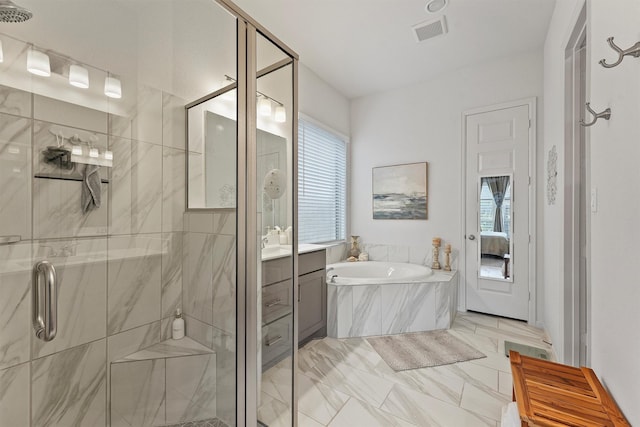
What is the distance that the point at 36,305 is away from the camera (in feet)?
3.62

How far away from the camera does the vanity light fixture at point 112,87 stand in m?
1.30

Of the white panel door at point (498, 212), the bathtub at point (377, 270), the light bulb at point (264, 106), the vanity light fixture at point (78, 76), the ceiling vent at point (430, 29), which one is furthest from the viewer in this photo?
the bathtub at point (377, 270)

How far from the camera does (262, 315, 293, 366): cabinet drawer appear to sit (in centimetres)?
139

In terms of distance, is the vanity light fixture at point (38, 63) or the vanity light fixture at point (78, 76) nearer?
the vanity light fixture at point (38, 63)

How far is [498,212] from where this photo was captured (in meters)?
3.17

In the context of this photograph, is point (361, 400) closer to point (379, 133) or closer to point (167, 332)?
point (167, 332)

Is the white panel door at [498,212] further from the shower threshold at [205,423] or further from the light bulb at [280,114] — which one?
the shower threshold at [205,423]

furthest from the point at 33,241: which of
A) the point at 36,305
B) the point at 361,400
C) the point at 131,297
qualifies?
the point at 361,400

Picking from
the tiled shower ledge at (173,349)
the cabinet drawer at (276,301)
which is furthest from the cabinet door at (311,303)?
the tiled shower ledge at (173,349)

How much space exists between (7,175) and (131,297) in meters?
0.66

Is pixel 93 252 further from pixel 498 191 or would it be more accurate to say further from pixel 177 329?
pixel 498 191

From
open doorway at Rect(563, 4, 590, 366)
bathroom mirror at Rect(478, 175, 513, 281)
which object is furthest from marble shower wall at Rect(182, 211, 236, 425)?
bathroom mirror at Rect(478, 175, 513, 281)

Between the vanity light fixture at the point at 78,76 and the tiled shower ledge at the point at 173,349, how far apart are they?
1208 mm

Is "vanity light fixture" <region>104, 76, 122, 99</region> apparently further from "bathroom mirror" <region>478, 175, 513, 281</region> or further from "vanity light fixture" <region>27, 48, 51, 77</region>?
"bathroom mirror" <region>478, 175, 513, 281</region>
